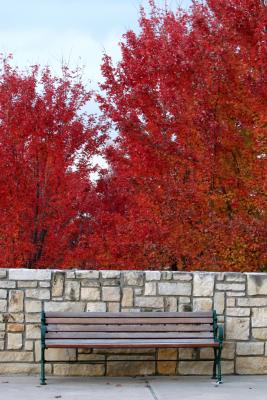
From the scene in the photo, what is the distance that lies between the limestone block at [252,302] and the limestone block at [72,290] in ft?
6.47

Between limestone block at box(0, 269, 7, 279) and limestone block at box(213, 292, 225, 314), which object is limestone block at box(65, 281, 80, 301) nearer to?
limestone block at box(0, 269, 7, 279)

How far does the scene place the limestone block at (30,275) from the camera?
8.29 metres

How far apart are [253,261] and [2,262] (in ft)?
17.9

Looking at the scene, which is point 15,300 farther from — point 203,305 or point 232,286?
point 232,286

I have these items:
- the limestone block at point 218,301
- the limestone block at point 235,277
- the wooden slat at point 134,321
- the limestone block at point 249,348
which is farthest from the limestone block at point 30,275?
the limestone block at point 249,348

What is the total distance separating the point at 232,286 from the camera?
8.40 metres

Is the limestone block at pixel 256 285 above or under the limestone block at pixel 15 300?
above

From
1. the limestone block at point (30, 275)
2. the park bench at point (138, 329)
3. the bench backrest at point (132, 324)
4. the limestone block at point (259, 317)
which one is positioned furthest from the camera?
the limestone block at point (259, 317)

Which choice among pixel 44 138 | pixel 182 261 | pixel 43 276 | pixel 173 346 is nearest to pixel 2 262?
pixel 44 138

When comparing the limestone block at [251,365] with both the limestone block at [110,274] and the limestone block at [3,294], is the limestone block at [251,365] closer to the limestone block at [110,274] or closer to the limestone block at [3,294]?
the limestone block at [110,274]

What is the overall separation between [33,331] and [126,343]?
3.97ft

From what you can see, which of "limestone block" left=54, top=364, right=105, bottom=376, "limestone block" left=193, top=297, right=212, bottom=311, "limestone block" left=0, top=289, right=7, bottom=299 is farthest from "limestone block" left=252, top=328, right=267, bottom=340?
"limestone block" left=0, top=289, right=7, bottom=299

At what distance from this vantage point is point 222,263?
11844 millimetres

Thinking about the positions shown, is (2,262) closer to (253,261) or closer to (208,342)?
(253,261)
